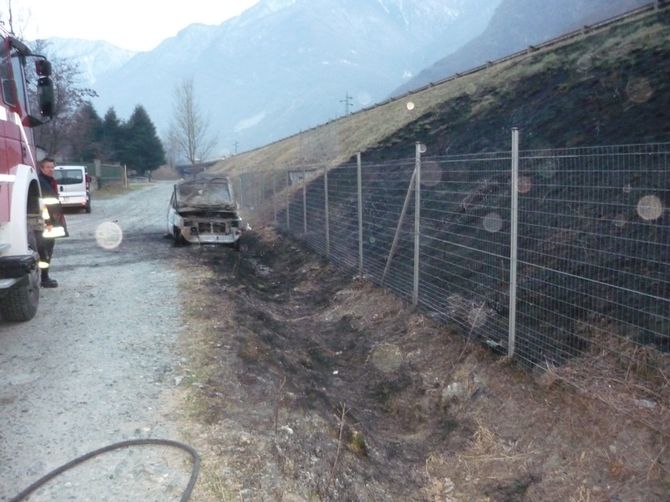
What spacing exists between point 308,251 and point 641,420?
29.3 feet

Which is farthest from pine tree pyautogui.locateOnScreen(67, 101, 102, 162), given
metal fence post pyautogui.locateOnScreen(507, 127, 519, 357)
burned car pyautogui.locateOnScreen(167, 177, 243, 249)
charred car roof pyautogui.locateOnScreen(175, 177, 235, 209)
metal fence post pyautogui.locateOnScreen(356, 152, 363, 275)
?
metal fence post pyautogui.locateOnScreen(507, 127, 519, 357)

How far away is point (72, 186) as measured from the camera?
74.8 ft

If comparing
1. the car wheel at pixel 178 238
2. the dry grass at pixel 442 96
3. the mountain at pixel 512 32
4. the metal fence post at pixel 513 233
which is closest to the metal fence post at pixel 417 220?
the metal fence post at pixel 513 233

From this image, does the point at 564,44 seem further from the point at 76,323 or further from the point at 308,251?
the point at 76,323

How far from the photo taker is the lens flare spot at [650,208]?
17.4 ft

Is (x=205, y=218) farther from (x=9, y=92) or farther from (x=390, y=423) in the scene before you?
(x=390, y=423)

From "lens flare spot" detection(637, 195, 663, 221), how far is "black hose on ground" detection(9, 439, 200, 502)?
4564 mm

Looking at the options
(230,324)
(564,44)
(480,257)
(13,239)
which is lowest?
(230,324)

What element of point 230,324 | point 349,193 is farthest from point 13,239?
point 349,193

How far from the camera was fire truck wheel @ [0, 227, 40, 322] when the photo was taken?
605 centimetres

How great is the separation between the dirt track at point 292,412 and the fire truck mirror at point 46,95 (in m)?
2.46

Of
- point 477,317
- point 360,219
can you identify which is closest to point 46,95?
point 360,219

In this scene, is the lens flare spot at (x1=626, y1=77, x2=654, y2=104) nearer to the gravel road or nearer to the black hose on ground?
the gravel road

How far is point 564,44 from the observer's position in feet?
49.4
